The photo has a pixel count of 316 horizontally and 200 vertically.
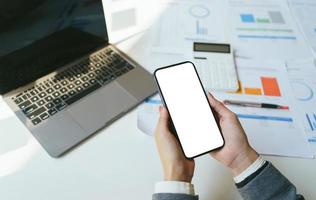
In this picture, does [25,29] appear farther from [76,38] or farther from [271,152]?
[271,152]

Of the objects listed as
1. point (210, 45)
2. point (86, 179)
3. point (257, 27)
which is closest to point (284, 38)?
point (257, 27)

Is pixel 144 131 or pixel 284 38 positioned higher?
pixel 284 38

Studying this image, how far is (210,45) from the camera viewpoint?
0.83 metres

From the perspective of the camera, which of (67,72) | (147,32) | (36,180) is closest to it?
(36,180)

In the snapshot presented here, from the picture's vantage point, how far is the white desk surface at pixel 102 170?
23.3 inches

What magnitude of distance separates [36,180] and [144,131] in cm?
22

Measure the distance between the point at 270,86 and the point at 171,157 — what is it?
34cm

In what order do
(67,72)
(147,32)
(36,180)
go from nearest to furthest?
(36,180) < (67,72) < (147,32)

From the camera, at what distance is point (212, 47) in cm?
83

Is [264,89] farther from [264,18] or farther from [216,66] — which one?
[264,18]

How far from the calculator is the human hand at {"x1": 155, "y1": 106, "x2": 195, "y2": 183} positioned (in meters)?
0.21

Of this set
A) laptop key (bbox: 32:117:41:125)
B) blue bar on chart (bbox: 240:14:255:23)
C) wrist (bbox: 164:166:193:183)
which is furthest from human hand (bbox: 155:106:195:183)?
blue bar on chart (bbox: 240:14:255:23)

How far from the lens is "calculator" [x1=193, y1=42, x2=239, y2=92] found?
2.48 feet

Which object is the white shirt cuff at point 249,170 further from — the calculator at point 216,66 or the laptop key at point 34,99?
the laptop key at point 34,99
